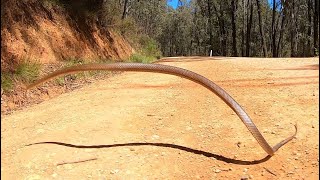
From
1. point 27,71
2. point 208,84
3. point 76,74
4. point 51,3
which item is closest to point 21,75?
point 27,71

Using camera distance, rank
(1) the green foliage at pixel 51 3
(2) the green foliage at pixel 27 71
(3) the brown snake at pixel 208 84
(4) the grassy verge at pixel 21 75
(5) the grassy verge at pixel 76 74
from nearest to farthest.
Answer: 1. (3) the brown snake at pixel 208 84
2. (4) the grassy verge at pixel 21 75
3. (2) the green foliage at pixel 27 71
4. (5) the grassy verge at pixel 76 74
5. (1) the green foliage at pixel 51 3

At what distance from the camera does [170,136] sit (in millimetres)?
4645

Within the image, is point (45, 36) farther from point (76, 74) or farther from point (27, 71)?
point (27, 71)

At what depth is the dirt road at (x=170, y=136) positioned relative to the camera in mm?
3781

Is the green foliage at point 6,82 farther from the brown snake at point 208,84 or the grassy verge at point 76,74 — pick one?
the brown snake at point 208,84

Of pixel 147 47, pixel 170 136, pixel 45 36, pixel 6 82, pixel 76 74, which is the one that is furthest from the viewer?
pixel 147 47

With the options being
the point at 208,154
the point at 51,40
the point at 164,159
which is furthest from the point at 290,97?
the point at 51,40

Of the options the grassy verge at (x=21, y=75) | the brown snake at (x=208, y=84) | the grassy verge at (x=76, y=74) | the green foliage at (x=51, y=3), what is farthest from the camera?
the green foliage at (x=51, y=3)

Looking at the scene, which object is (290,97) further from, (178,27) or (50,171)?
(178,27)

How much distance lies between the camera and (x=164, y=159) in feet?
13.3

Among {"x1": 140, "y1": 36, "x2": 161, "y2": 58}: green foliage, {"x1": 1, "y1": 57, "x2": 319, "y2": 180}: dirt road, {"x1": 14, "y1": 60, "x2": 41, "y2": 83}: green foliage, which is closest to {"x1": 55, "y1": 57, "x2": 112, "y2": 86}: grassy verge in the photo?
{"x1": 14, "y1": 60, "x2": 41, "y2": 83}: green foliage

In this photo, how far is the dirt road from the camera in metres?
3.78

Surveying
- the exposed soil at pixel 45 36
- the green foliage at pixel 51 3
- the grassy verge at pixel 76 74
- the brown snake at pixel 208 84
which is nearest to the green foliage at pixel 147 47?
the exposed soil at pixel 45 36

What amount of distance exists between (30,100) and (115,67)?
4000mm
